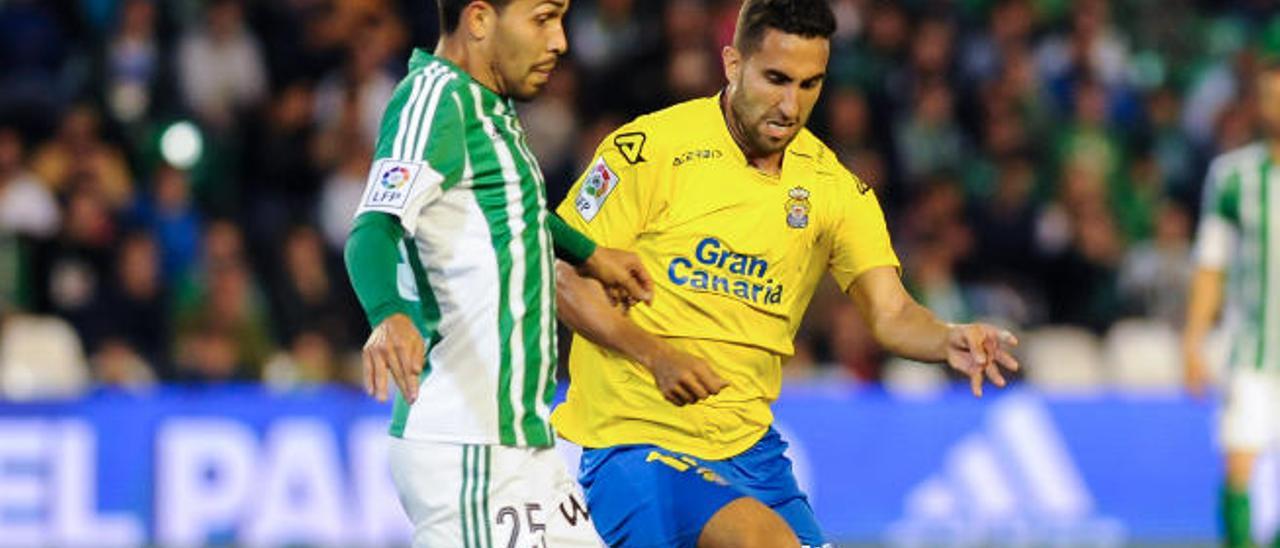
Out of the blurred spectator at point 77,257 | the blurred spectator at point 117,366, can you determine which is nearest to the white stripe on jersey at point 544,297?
the blurred spectator at point 117,366

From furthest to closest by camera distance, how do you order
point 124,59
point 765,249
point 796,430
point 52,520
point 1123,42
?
point 1123,42 → point 124,59 → point 796,430 → point 52,520 → point 765,249

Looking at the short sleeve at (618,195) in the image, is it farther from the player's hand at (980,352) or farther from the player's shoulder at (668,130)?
the player's hand at (980,352)

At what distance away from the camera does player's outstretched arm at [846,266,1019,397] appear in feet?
20.7

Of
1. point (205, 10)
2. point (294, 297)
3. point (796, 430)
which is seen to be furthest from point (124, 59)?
point (796, 430)

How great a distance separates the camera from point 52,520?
40.8 feet

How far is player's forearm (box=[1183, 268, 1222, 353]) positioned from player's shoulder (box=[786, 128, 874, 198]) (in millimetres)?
4132

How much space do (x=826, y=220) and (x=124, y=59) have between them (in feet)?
30.7

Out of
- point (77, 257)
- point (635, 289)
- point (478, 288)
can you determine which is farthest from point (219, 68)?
point (478, 288)

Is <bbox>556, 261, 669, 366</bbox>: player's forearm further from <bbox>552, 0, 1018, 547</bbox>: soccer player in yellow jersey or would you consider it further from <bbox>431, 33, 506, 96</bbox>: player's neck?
<bbox>431, 33, 506, 96</bbox>: player's neck

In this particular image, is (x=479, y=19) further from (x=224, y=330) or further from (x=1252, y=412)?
(x=224, y=330)

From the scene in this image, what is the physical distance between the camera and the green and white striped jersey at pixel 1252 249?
406 inches

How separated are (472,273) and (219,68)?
10.3m

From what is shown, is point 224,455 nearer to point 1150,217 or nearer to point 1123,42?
point 1150,217

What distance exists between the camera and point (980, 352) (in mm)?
6328
